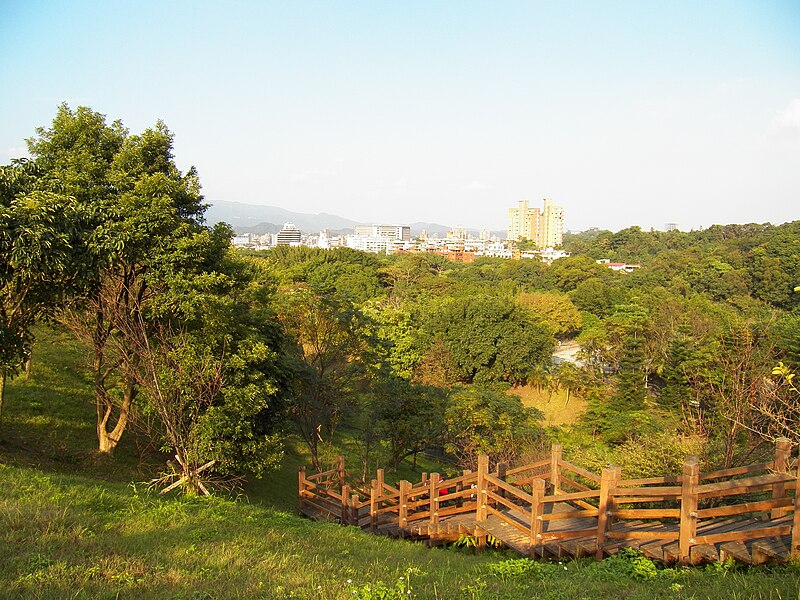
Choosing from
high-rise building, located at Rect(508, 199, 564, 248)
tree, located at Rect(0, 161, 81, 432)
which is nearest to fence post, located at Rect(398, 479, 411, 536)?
tree, located at Rect(0, 161, 81, 432)

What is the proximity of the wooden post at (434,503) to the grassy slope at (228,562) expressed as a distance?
2.27ft

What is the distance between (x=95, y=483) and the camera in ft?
26.1

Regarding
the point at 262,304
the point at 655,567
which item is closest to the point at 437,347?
the point at 262,304

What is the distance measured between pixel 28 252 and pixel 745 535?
376 inches

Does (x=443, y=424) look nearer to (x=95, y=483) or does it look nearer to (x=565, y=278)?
(x=95, y=483)

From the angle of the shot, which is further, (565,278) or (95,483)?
(565,278)

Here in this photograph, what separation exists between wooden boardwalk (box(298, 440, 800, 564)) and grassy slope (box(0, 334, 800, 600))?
36cm

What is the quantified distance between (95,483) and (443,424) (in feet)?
34.4

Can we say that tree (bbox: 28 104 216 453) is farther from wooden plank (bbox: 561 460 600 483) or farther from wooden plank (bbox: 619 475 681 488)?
wooden plank (bbox: 619 475 681 488)

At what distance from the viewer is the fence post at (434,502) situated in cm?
809

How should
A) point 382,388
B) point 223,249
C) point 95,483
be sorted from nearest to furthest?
point 95,483 → point 223,249 → point 382,388

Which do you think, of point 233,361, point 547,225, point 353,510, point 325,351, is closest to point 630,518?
point 353,510

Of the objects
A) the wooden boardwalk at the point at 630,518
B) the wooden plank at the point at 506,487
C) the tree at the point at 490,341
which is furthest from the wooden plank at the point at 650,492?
the tree at the point at 490,341

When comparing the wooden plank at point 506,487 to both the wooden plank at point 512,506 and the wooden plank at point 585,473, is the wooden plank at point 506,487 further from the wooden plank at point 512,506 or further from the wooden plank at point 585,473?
the wooden plank at point 585,473
